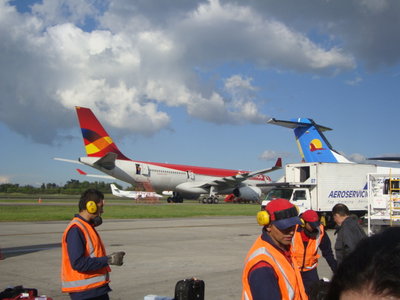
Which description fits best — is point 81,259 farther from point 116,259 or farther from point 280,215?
point 280,215

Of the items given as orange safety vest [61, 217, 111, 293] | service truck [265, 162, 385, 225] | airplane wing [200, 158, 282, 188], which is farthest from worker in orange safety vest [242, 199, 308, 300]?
airplane wing [200, 158, 282, 188]

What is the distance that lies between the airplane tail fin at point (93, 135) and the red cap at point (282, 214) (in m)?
39.7

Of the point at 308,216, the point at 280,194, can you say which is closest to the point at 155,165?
the point at 280,194

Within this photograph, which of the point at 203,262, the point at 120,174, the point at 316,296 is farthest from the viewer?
the point at 120,174

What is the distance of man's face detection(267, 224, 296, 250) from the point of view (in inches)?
132

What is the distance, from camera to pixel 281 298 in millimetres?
2840

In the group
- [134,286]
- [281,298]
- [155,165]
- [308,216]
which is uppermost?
[155,165]

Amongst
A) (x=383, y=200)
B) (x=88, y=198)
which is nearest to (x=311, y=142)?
(x=383, y=200)

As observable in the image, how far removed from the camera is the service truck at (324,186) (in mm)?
21875

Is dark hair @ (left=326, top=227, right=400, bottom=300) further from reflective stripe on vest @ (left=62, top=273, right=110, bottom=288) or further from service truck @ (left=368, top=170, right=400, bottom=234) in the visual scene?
service truck @ (left=368, top=170, right=400, bottom=234)

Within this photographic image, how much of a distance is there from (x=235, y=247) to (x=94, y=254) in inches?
403

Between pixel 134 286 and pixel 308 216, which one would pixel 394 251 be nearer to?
pixel 308 216

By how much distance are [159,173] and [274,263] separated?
4541 centimetres

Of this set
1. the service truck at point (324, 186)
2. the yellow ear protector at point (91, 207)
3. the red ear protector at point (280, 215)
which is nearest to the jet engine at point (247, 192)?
the service truck at point (324, 186)
